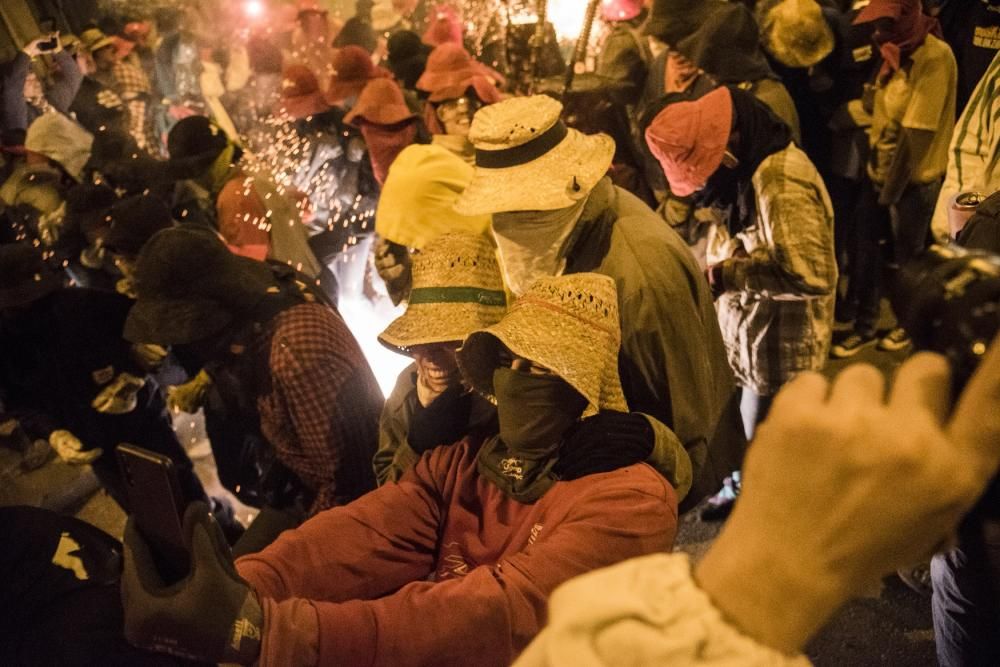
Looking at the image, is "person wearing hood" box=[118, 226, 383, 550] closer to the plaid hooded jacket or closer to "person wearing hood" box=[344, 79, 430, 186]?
→ the plaid hooded jacket

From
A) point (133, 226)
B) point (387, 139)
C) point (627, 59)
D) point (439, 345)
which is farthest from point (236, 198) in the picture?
point (627, 59)

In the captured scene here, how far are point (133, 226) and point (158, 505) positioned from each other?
3.00 m

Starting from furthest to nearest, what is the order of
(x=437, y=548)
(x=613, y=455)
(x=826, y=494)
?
1. (x=437, y=548)
2. (x=613, y=455)
3. (x=826, y=494)

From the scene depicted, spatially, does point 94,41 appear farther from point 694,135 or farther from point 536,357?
point 536,357

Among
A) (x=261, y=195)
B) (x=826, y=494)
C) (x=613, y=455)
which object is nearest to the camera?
(x=826, y=494)

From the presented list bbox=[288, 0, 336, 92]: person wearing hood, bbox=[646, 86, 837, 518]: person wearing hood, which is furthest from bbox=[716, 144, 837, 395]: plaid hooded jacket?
bbox=[288, 0, 336, 92]: person wearing hood

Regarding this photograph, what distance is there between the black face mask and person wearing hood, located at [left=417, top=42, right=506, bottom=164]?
3254 mm

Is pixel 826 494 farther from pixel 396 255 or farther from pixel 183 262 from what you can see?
pixel 396 255

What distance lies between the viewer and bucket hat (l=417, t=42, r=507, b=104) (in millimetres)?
4602

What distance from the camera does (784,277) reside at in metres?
2.73

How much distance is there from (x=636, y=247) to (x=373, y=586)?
1430mm

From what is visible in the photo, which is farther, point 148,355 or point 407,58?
point 407,58

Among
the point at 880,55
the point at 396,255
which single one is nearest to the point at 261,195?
the point at 396,255

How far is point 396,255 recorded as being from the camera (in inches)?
152
